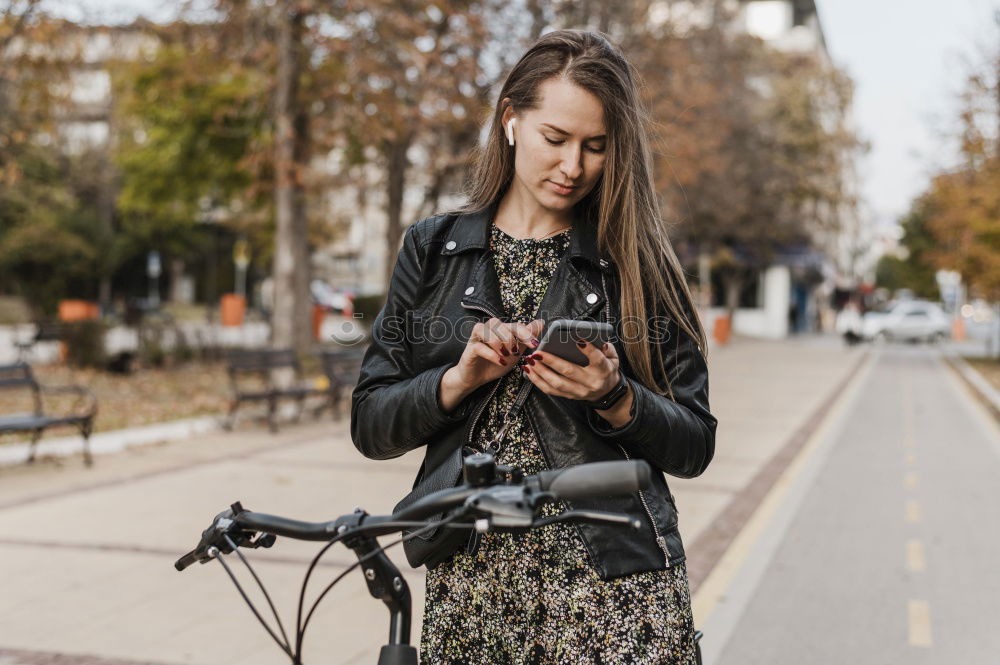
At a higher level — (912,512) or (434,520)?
(434,520)

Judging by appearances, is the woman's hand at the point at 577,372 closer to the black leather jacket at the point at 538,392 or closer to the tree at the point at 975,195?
the black leather jacket at the point at 538,392

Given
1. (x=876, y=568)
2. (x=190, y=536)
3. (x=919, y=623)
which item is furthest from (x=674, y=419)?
(x=190, y=536)

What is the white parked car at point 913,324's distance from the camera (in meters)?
40.7

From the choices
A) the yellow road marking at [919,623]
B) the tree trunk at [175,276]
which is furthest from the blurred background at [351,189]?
the tree trunk at [175,276]

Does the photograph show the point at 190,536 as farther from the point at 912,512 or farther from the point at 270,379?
the point at 270,379

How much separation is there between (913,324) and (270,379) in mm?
34108

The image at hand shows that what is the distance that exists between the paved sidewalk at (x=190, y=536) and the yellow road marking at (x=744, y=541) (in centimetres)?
11

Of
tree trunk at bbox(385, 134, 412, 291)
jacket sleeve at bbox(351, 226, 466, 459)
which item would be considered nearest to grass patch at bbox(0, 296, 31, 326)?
tree trunk at bbox(385, 134, 412, 291)

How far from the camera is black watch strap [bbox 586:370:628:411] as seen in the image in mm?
1674

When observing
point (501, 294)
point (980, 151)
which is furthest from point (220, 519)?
point (980, 151)

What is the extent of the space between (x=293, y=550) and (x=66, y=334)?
13.7m

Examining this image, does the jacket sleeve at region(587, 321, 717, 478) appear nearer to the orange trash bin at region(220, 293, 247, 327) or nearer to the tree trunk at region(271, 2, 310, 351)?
the tree trunk at region(271, 2, 310, 351)

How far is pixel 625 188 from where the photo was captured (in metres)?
1.88

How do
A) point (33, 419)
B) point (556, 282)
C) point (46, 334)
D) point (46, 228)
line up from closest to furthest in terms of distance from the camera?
point (556, 282) < point (33, 419) < point (46, 334) < point (46, 228)
